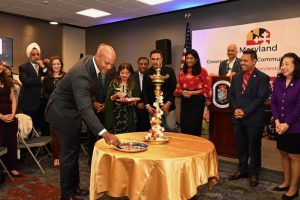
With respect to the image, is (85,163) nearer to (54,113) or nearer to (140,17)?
(54,113)

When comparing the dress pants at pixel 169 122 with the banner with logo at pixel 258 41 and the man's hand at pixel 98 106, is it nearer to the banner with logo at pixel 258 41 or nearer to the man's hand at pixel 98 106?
the man's hand at pixel 98 106

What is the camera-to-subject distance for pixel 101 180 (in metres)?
2.14

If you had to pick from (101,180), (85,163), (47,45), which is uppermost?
(47,45)

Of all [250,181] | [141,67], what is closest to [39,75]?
[141,67]

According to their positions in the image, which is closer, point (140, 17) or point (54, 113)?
point (54, 113)

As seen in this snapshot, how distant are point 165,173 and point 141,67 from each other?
9.83 ft

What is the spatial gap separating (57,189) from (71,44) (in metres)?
7.62

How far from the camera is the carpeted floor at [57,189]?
A: 3.05 metres

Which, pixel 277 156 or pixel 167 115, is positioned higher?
pixel 167 115

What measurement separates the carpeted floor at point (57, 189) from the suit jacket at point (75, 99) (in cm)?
89

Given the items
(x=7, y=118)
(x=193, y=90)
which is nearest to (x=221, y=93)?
(x=193, y=90)

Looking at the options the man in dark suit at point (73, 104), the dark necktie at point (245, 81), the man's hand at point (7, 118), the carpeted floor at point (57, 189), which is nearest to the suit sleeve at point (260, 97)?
the dark necktie at point (245, 81)

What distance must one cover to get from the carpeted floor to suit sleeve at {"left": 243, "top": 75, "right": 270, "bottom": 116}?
0.85 m

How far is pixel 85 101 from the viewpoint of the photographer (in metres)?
2.35
